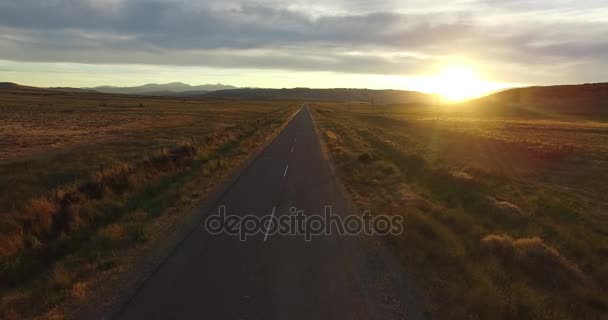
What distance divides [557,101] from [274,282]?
16829 centimetres

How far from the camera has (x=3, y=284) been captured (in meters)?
7.51

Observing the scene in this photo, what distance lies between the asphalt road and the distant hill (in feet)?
409

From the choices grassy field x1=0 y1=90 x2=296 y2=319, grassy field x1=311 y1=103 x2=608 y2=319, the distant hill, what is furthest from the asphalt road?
the distant hill

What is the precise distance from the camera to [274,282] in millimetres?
7184

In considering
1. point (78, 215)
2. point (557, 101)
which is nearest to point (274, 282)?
point (78, 215)

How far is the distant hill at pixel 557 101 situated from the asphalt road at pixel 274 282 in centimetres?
12455

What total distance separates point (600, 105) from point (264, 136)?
13440 cm

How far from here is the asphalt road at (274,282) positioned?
243 inches

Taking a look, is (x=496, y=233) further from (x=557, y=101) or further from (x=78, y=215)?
(x=557, y=101)

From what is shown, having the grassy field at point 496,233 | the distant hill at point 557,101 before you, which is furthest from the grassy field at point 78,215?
the distant hill at point 557,101

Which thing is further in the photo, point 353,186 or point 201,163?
point 201,163

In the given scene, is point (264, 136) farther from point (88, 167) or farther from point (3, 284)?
point (3, 284)

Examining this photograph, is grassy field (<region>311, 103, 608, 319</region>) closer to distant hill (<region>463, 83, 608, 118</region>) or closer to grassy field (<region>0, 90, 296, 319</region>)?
grassy field (<region>0, 90, 296, 319</region>)

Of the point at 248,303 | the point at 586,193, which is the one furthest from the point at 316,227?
the point at 586,193
